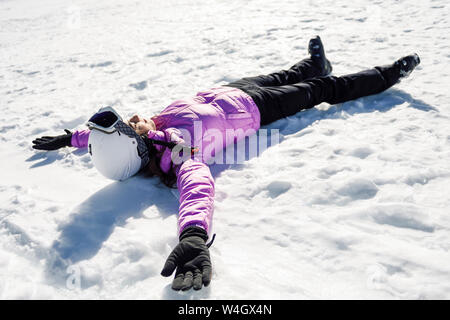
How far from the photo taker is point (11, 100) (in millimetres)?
4586

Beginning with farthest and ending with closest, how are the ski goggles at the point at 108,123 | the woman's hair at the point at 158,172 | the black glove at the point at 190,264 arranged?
the woman's hair at the point at 158,172 → the ski goggles at the point at 108,123 → the black glove at the point at 190,264

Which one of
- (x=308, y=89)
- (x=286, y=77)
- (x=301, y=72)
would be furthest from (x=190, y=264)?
(x=301, y=72)

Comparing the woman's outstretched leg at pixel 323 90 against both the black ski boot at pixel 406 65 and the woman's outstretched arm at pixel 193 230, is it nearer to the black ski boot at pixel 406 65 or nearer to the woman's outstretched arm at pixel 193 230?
the black ski boot at pixel 406 65

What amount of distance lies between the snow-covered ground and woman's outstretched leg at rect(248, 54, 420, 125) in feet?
0.34

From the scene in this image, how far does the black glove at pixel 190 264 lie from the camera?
158 cm

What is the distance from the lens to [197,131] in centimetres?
270

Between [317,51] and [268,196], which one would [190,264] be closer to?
[268,196]

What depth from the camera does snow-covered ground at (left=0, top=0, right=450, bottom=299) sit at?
1690 millimetres

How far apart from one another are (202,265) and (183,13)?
24.7 ft

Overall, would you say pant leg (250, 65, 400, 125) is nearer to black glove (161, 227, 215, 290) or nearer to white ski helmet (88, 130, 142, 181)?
white ski helmet (88, 130, 142, 181)

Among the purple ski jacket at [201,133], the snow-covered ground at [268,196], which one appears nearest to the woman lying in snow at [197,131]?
the purple ski jacket at [201,133]

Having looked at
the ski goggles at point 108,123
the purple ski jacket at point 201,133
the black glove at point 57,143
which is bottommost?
the black glove at point 57,143

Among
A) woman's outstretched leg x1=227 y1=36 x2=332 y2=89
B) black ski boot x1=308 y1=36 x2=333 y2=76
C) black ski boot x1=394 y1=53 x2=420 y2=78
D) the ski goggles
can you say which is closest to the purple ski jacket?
the ski goggles

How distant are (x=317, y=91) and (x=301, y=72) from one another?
55cm
